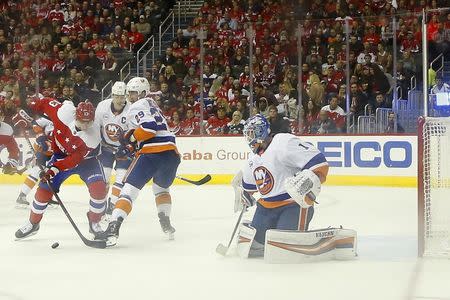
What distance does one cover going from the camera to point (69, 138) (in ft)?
17.2

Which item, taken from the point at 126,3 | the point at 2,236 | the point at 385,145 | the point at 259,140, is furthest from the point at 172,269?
the point at 126,3

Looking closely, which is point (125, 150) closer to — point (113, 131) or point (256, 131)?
point (113, 131)

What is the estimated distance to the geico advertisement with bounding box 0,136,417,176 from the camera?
9109mm

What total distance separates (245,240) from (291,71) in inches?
204

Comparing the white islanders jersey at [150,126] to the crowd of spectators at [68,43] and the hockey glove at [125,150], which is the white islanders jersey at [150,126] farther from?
the crowd of spectators at [68,43]

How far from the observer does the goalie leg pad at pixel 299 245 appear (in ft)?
14.4

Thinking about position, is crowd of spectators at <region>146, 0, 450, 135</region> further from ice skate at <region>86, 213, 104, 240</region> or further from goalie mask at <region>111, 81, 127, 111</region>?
ice skate at <region>86, 213, 104, 240</region>

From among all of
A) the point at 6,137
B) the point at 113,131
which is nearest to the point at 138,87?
the point at 113,131

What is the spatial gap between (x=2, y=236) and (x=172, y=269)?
6.19 ft

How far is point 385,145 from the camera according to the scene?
9180mm

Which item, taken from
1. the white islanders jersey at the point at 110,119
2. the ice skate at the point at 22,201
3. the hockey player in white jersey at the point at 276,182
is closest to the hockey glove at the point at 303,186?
the hockey player in white jersey at the point at 276,182

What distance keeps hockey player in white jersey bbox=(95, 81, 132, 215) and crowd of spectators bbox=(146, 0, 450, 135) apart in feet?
10.6

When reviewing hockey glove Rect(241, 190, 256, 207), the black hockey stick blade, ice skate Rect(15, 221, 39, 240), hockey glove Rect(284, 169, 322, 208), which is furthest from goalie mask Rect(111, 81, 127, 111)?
hockey glove Rect(284, 169, 322, 208)

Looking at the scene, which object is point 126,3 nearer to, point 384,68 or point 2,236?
point 384,68
